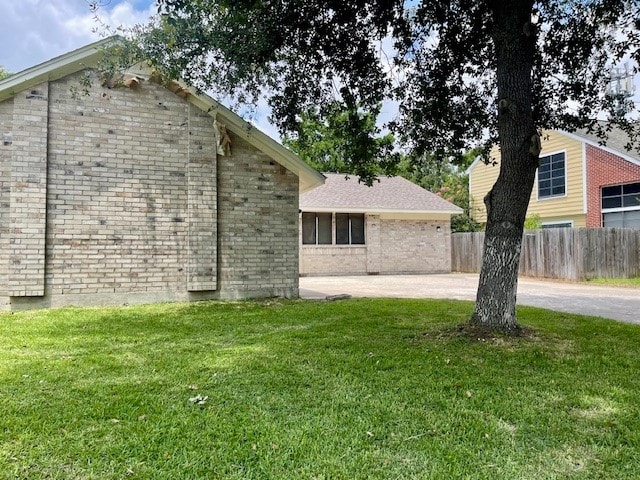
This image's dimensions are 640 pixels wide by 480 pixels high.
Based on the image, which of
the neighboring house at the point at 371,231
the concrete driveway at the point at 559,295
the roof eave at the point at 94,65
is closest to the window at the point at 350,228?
the neighboring house at the point at 371,231

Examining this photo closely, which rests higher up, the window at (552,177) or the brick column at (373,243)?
the window at (552,177)

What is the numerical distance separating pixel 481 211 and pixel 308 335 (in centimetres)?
2032

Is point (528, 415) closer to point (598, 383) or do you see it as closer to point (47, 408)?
point (598, 383)

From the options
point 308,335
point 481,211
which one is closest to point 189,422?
point 308,335

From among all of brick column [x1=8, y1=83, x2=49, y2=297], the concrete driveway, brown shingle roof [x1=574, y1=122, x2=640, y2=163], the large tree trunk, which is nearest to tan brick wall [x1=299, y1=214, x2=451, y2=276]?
the concrete driveway

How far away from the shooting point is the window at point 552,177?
1920 centimetres

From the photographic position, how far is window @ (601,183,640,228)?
55.0 ft

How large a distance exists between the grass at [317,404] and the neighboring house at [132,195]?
95.6 inches

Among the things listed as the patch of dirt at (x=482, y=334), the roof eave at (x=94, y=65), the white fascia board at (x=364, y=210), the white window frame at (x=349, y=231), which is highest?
the roof eave at (x=94, y=65)

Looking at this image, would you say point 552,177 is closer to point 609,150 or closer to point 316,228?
point 609,150

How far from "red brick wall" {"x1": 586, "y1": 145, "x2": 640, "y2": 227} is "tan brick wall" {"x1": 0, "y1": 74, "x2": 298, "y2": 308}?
46.4 ft

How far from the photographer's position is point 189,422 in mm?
3121

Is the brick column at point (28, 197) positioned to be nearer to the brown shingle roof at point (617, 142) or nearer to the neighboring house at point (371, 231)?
the neighboring house at point (371, 231)

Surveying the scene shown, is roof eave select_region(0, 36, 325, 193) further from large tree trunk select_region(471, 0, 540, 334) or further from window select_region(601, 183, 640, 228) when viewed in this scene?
window select_region(601, 183, 640, 228)
